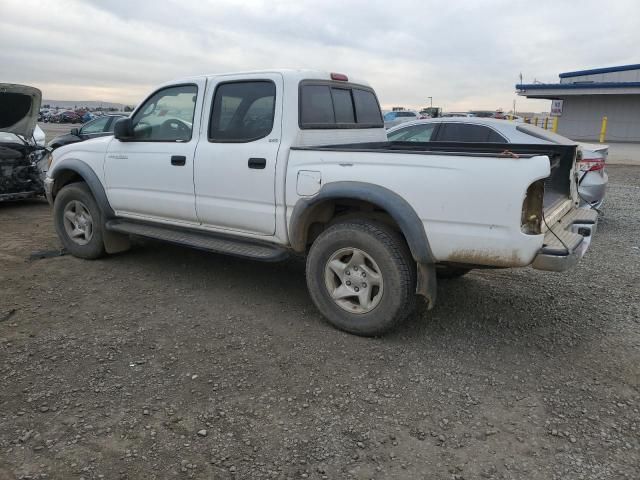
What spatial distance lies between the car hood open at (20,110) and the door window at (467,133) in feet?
22.6

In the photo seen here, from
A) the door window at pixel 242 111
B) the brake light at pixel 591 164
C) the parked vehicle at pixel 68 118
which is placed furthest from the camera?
the parked vehicle at pixel 68 118

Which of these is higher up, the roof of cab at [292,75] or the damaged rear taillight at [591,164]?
the roof of cab at [292,75]

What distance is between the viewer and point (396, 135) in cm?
836

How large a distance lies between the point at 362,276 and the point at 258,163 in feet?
4.11

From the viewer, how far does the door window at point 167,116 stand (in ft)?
16.1

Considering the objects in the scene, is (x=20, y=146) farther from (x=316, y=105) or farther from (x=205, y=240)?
(x=316, y=105)

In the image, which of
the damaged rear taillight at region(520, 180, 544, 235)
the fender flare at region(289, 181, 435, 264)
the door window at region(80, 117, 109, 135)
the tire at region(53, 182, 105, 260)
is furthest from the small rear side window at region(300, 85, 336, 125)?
the door window at region(80, 117, 109, 135)

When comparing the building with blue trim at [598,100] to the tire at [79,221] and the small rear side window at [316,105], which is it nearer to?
the small rear side window at [316,105]

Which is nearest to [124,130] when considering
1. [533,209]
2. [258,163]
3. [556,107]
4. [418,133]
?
[258,163]

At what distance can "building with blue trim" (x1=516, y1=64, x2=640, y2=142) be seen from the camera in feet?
98.2

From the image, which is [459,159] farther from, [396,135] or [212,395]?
[396,135]

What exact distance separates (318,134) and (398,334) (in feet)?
5.85

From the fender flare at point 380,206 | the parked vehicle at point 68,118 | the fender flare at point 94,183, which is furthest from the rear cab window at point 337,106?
the parked vehicle at point 68,118

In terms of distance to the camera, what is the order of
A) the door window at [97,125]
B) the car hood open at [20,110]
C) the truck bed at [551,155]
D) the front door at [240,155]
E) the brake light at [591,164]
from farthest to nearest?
1. the door window at [97,125]
2. the car hood open at [20,110]
3. the brake light at [591,164]
4. the front door at [240,155]
5. the truck bed at [551,155]
